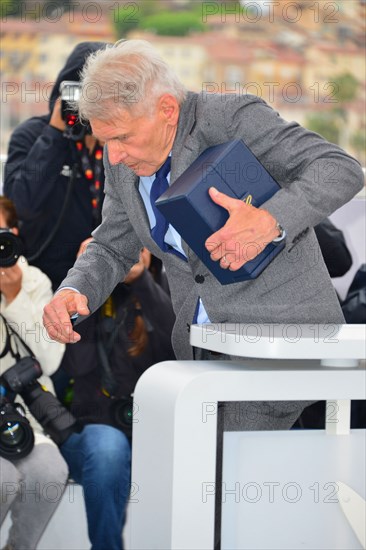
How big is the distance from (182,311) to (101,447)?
2.34ft

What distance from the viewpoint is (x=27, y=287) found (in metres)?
2.33

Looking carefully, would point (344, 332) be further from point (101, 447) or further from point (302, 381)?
point (101, 447)

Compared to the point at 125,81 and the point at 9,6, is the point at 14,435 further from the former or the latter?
the point at 9,6

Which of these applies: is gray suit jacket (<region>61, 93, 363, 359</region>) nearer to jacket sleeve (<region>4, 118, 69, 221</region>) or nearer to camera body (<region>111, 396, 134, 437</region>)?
camera body (<region>111, 396, 134, 437</region>)

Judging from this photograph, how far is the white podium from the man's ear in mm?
389

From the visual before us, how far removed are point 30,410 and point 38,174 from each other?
Answer: 0.59m

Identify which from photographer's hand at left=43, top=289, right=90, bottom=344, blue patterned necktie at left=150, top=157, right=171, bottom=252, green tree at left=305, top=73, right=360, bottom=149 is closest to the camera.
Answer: photographer's hand at left=43, top=289, right=90, bottom=344

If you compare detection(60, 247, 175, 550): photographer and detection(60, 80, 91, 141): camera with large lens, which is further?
detection(60, 80, 91, 141): camera with large lens

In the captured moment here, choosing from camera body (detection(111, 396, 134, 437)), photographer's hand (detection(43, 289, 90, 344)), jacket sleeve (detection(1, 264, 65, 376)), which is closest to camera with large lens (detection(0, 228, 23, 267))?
jacket sleeve (detection(1, 264, 65, 376))

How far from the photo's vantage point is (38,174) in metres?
2.42

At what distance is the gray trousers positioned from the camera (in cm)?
208

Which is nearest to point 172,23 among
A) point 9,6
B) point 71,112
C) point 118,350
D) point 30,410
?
point 9,6

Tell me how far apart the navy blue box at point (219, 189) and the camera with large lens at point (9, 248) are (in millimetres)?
904

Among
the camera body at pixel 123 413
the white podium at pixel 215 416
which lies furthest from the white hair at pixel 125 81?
the camera body at pixel 123 413
